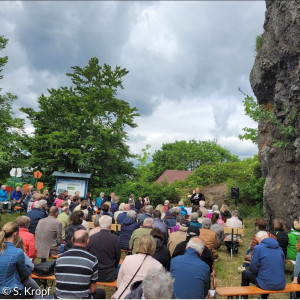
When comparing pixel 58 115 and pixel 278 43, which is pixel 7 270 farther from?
pixel 58 115

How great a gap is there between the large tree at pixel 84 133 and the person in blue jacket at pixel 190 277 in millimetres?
18986

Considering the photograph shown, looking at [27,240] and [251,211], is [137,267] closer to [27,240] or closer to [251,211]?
[27,240]

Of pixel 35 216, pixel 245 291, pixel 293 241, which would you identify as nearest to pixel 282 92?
pixel 293 241

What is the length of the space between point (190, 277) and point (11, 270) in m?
2.30

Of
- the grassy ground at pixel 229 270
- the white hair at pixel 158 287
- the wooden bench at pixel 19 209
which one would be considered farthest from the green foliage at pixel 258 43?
the white hair at pixel 158 287

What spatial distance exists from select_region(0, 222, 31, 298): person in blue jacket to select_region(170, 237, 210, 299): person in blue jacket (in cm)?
200

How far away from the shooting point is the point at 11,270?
3711 millimetres

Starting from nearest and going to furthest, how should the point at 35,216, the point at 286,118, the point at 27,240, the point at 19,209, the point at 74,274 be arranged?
the point at 74,274, the point at 27,240, the point at 35,216, the point at 286,118, the point at 19,209

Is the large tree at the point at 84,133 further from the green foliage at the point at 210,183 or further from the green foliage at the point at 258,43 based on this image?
the green foliage at the point at 258,43

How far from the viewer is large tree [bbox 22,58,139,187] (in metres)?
22.5

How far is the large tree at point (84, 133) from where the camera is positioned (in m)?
22.5

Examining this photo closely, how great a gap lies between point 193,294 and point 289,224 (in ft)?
32.1

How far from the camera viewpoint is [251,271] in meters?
4.91

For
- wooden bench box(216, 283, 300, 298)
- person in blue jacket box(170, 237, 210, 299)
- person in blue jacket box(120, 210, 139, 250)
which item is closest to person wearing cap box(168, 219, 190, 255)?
person in blue jacket box(120, 210, 139, 250)
